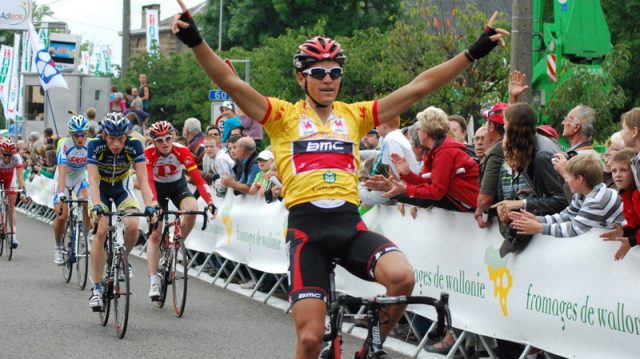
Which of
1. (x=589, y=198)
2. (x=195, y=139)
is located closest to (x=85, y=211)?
(x=195, y=139)

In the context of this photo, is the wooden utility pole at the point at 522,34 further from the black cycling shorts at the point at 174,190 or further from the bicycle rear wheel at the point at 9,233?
the bicycle rear wheel at the point at 9,233

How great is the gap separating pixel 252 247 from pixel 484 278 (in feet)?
18.5

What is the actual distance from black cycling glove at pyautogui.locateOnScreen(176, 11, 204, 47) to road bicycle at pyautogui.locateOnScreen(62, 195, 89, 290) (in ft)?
25.8

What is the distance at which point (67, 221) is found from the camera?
15.0 m

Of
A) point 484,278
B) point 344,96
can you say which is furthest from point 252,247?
point 344,96

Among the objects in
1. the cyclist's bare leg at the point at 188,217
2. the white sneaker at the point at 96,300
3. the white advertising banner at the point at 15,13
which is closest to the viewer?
the white sneaker at the point at 96,300

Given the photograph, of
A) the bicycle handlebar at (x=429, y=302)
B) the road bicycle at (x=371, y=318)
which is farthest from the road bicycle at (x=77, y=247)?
the bicycle handlebar at (x=429, y=302)

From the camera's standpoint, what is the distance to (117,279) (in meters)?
11.0

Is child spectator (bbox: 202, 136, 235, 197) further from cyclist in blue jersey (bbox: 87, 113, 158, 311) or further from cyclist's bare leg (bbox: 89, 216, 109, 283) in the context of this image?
cyclist's bare leg (bbox: 89, 216, 109, 283)

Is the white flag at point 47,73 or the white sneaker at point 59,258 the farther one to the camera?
the white flag at point 47,73

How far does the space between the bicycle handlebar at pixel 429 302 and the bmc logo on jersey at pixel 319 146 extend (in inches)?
49.3

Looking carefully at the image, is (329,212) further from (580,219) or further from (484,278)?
(484,278)

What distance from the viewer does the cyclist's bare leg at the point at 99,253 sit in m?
11.6

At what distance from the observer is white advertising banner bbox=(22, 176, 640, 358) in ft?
24.9
